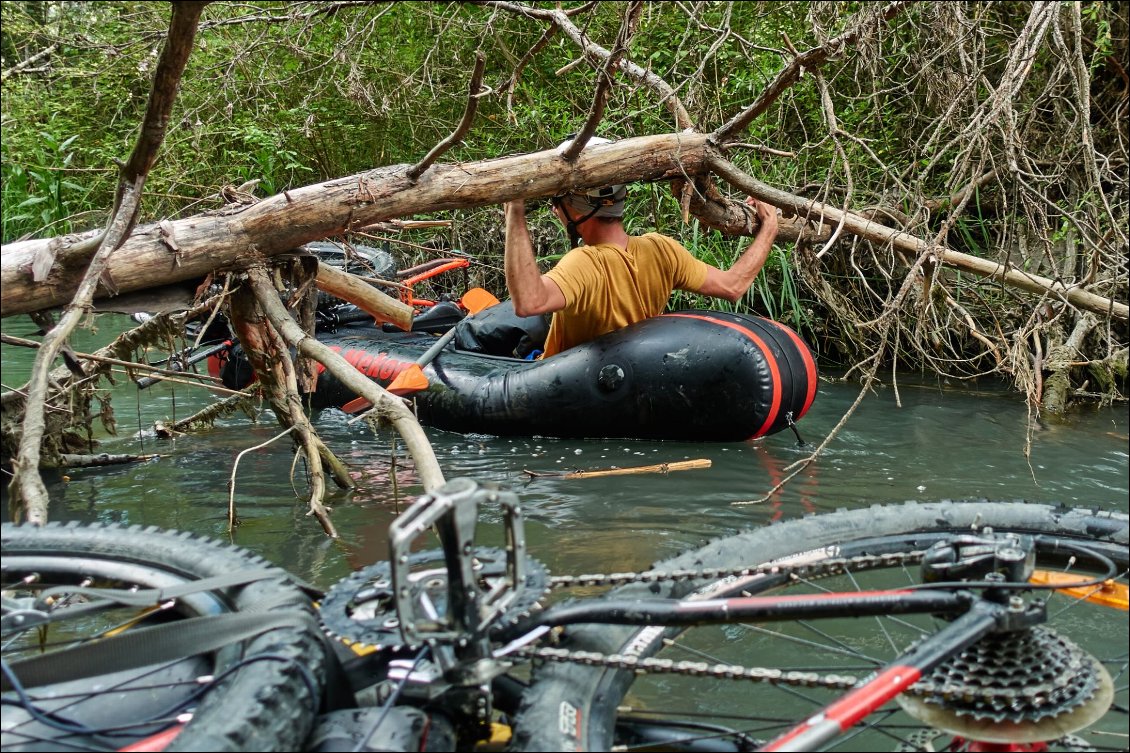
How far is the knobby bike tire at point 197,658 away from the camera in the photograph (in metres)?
1.58

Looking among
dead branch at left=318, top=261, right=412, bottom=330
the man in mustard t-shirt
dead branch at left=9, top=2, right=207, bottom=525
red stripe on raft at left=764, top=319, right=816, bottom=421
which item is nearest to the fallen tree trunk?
the man in mustard t-shirt

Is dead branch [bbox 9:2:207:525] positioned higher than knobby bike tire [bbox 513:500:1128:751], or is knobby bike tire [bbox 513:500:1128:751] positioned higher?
dead branch [bbox 9:2:207:525]

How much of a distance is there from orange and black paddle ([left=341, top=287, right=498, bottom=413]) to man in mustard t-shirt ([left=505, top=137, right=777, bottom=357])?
0.64 metres

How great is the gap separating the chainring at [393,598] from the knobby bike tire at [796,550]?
0.12 meters

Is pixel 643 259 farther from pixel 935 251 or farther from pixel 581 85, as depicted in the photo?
pixel 581 85

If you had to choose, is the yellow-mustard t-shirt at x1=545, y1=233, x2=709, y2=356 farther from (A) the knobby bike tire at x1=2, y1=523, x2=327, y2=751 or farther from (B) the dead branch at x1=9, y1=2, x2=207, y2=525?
(A) the knobby bike tire at x1=2, y1=523, x2=327, y2=751

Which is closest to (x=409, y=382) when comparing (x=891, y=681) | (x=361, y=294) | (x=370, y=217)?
(x=361, y=294)

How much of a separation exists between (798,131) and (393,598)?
22.5 feet

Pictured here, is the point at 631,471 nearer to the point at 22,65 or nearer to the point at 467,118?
the point at 467,118

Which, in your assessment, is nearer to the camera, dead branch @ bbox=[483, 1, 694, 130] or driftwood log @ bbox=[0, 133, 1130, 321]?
driftwood log @ bbox=[0, 133, 1130, 321]

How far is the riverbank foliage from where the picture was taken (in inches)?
219

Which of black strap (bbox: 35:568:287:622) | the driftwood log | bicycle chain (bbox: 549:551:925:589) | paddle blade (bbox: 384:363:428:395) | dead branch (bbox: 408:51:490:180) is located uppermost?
dead branch (bbox: 408:51:490:180)

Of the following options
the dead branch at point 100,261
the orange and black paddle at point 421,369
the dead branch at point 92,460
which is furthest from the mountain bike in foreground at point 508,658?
the dead branch at point 92,460

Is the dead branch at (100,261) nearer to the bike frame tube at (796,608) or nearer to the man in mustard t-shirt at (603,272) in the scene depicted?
the bike frame tube at (796,608)
